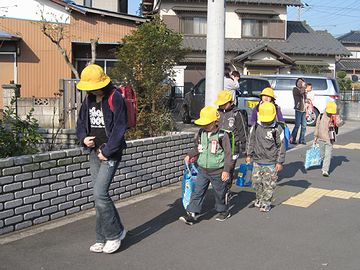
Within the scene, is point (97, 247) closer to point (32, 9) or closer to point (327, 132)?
point (327, 132)

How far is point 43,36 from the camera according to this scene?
666 inches

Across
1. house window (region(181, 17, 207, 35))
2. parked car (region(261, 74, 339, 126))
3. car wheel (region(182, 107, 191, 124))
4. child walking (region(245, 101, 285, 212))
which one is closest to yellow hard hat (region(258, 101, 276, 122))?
child walking (region(245, 101, 285, 212))

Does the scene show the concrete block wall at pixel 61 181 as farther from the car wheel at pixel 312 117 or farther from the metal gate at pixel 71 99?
the car wheel at pixel 312 117

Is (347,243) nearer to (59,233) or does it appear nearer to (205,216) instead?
(205,216)

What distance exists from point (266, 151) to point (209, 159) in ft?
3.13

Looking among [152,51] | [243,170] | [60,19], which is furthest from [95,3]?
[243,170]

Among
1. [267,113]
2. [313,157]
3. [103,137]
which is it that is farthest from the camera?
[313,157]

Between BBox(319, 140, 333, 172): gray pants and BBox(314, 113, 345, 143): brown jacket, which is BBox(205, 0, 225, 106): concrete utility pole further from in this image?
BBox(319, 140, 333, 172): gray pants

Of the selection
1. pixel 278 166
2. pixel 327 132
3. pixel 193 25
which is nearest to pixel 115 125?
pixel 278 166

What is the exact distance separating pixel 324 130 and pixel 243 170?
A: 247 cm

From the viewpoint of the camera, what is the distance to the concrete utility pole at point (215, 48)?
7582mm

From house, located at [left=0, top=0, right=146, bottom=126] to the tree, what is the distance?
26.9ft

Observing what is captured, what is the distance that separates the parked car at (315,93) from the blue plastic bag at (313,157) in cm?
817

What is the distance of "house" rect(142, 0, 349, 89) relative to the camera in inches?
1083
